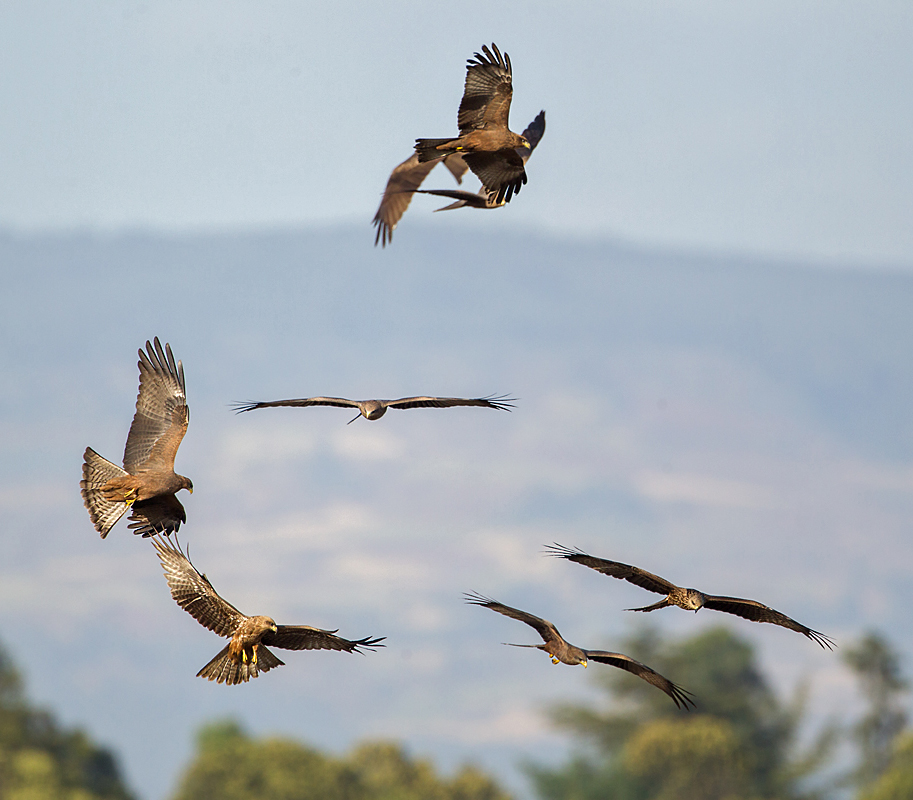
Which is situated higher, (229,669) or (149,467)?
(149,467)

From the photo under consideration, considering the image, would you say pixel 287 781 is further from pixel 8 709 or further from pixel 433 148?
pixel 433 148

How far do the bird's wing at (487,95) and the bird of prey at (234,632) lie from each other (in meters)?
6.96

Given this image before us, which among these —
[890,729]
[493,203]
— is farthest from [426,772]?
[493,203]

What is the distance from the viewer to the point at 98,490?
62.7 feet

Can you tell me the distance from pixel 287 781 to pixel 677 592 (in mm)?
101203

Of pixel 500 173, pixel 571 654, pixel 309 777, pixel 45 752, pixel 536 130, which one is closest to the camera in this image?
pixel 571 654

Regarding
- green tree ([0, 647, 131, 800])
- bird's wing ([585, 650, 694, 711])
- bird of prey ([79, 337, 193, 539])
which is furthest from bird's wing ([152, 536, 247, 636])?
green tree ([0, 647, 131, 800])

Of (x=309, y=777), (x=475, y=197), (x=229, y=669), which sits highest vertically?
(x=475, y=197)

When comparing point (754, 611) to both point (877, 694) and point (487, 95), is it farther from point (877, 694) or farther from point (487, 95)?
point (877, 694)

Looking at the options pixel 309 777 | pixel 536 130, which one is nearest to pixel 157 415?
pixel 536 130

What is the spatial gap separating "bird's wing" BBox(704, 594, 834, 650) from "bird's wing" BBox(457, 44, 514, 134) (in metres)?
6.86

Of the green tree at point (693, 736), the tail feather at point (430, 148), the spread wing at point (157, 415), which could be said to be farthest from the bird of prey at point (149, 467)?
the green tree at point (693, 736)

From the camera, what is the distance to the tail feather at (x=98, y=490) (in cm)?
1889

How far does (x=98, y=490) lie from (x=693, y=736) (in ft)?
394
